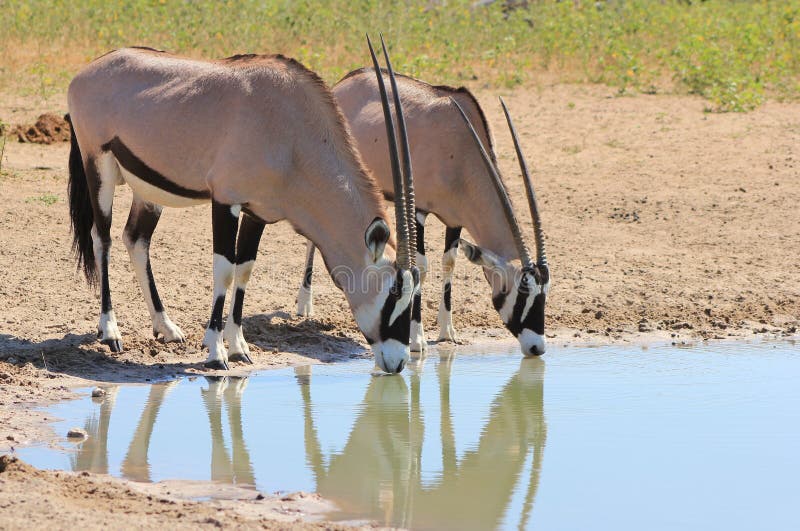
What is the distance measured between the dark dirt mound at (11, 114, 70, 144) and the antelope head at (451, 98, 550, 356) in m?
5.84

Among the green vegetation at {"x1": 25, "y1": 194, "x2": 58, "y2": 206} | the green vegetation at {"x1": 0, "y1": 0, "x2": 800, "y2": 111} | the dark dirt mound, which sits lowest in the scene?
the green vegetation at {"x1": 25, "y1": 194, "x2": 58, "y2": 206}

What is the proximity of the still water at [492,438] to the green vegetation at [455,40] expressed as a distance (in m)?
7.61

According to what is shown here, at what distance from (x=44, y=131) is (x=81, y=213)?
4312mm

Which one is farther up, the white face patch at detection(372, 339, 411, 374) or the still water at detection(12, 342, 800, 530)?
the white face patch at detection(372, 339, 411, 374)

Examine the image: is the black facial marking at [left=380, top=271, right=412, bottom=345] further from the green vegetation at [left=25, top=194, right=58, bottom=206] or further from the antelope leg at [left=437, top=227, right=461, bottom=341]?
the green vegetation at [left=25, top=194, right=58, bottom=206]

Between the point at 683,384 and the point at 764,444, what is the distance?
4.24ft

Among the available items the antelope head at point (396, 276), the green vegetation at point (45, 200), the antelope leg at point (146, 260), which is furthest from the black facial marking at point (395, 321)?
the green vegetation at point (45, 200)

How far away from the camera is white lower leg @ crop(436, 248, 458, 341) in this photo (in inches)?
321

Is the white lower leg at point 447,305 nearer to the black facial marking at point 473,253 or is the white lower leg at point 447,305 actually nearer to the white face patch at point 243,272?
the black facial marking at point 473,253

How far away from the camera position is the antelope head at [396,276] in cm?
650

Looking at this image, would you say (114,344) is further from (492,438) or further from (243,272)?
(492,438)

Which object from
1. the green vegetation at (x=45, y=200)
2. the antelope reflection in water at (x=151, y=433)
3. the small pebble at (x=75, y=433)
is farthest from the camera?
the green vegetation at (x=45, y=200)

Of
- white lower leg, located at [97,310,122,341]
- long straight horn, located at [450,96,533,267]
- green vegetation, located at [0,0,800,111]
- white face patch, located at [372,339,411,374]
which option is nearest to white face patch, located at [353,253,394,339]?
white face patch, located at [372,339,411,374]

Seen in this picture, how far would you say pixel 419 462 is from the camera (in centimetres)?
544
